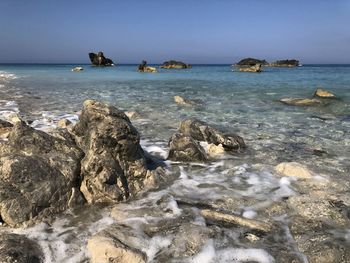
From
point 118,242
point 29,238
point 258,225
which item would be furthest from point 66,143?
point 258,225

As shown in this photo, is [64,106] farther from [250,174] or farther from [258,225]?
[258,225]

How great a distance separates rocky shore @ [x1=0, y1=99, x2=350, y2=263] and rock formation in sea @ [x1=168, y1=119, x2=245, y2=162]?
54 cm

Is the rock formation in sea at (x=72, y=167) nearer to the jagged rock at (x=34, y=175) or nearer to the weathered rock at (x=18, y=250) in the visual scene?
the jagged rock at (x=34, y=175)

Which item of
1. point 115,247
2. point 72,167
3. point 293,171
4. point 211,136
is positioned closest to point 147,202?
point 72,167

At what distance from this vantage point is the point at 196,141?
10.3 m

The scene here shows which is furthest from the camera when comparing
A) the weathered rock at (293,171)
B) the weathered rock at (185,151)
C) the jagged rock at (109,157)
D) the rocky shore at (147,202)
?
the weathered rock at (185,151)

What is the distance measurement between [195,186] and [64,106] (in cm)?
1273

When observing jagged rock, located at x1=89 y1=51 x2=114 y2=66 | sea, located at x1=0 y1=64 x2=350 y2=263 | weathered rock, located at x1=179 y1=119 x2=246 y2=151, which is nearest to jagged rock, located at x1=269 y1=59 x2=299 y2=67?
jagged rock, located at x1=89 y1=51 x2=114 y2=66

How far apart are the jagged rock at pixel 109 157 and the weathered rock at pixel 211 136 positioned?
2.99 m

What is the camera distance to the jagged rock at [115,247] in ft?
14.7

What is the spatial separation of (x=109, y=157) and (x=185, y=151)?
2587 millimetres

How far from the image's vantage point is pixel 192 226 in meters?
5.27

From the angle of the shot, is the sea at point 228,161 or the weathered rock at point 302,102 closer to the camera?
the sea at point 228,161

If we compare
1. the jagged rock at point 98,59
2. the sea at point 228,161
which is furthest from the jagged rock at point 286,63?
the sea at point 228,161
